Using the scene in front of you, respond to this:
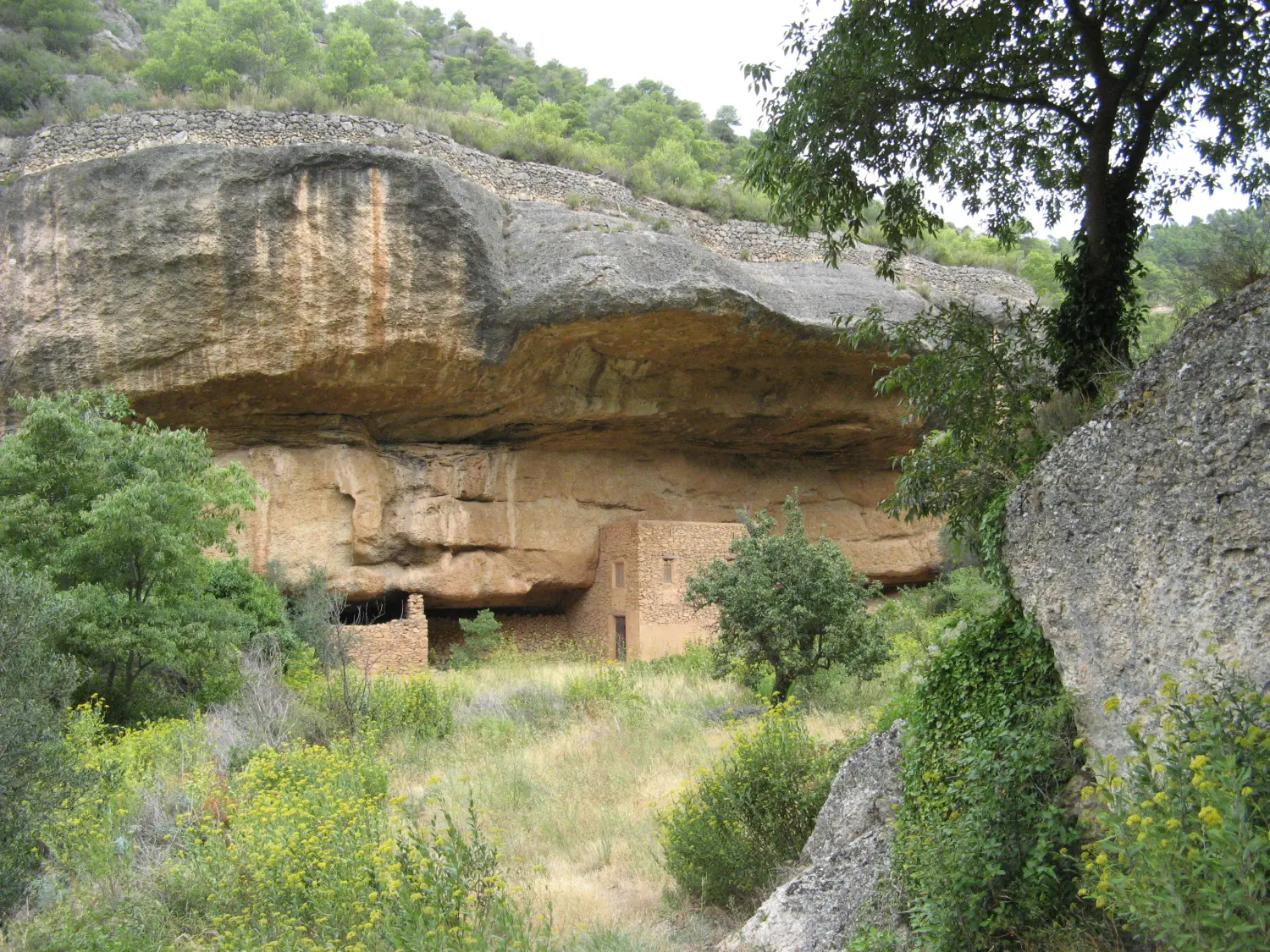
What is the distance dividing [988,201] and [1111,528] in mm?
4943

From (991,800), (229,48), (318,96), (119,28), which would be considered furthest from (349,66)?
(991,800)

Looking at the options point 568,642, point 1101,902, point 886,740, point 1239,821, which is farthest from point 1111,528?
point 568,642

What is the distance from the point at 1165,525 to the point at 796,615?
7.96 metres

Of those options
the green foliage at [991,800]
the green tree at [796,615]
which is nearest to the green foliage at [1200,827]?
the green foliage at [991,800]

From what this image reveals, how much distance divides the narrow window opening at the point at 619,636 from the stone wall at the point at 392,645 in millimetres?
3584

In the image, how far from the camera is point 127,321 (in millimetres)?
15367

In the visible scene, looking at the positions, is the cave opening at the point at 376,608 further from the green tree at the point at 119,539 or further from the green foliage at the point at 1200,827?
the green foliage at the point at 1200,827

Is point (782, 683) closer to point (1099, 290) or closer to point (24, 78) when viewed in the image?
point (1099, 290)

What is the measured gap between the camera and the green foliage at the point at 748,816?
21.5 ft

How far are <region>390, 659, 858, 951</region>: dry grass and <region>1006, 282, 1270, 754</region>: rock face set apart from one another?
2.96m

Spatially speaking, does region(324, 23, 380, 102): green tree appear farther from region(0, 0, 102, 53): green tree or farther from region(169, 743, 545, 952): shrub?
region(169, 743, 545, 952): shrub

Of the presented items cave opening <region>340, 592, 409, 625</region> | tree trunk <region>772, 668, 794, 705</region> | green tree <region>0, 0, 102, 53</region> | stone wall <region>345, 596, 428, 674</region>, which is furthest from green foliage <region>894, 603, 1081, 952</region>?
green tree <region>0, 0, 102, 53</region>

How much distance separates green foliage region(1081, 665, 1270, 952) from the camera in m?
2.76

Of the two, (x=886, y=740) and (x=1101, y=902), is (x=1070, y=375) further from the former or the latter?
(x=1101, y=902)
